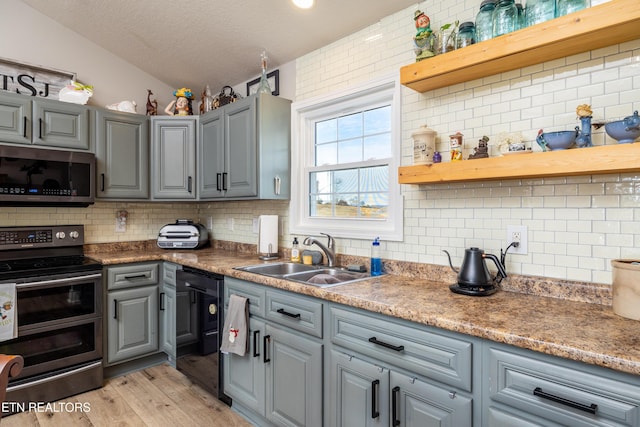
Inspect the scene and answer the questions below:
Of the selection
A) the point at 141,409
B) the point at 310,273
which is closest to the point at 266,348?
the point at 310,273

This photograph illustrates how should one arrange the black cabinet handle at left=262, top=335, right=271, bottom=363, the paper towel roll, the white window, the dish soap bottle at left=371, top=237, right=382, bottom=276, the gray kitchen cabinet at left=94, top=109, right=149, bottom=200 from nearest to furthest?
the black cabinet handle at left=262, top=335, right=271, bottom=363, the dish soap bottle at left=371, top=237, right=382, bottom=276, the white window, the paper towel roll, the gray kitchen cabinet at left=94, top=109, right=149, bottom=200

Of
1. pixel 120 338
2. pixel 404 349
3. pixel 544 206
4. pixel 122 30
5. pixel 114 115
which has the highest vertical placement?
pixel 122 30

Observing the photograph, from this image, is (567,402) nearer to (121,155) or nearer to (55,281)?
(55,281)

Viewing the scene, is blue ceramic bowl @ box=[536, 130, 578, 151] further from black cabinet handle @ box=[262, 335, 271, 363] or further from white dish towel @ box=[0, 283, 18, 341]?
white dish towel @ box=[0, 283, 18, 341]

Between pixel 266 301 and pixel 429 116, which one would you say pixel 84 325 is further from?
pixel 429 116

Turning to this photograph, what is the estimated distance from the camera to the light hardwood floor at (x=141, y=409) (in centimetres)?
224

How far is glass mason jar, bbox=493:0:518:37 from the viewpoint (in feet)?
5.34

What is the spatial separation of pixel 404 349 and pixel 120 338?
93.7 inches

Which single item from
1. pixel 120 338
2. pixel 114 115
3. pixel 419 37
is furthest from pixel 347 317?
pixel 114 115

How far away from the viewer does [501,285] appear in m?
1.75

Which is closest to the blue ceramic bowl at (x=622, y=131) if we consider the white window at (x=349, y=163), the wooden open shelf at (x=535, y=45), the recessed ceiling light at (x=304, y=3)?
the wooden open shelf at (x=535, y=45)

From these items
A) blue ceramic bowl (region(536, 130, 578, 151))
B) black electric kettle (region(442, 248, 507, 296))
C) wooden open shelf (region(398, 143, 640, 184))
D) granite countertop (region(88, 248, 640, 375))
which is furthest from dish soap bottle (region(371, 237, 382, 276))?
blue ceramic bowl (region(536, 130, 578, 151))

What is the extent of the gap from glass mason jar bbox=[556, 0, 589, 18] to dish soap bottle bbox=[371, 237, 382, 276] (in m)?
1.39

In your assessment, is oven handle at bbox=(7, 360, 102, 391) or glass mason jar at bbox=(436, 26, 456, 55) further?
oven handle at bbox=(7, 360, 102, 391)
